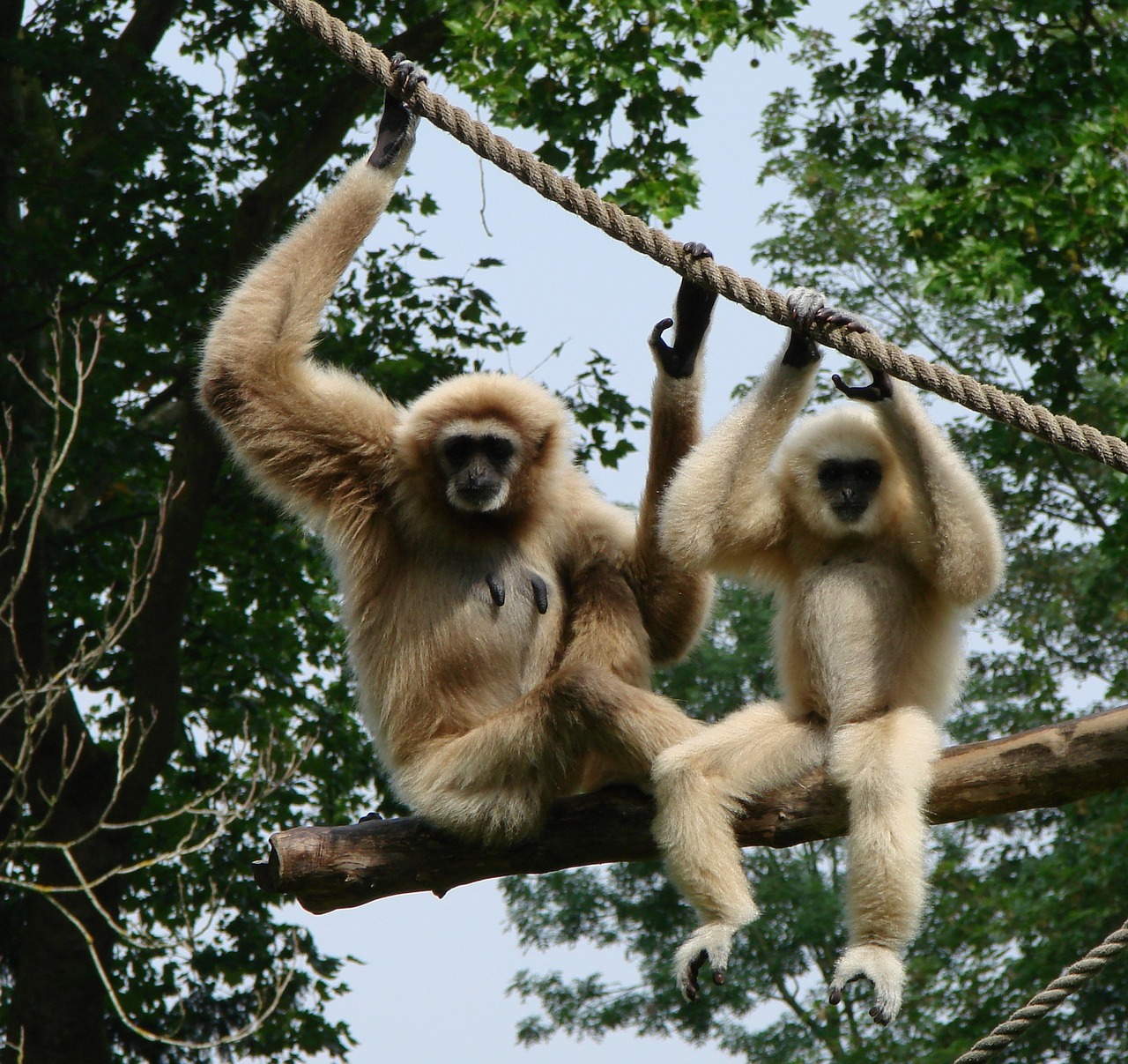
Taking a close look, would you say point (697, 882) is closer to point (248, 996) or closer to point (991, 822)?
point (248, 996)

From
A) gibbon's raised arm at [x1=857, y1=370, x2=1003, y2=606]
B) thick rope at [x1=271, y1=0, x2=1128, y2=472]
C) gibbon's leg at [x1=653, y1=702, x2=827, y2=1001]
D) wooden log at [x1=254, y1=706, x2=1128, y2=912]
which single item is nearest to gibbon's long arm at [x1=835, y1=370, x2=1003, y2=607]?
gibbon's raised arm at [x1=857, y1=370, x2=1003, y2=606]

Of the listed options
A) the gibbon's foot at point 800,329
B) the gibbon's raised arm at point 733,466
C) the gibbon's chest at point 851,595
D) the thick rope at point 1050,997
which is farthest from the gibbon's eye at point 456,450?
the thick rope at point 1050,997

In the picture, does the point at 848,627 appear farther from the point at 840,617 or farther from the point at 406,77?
the point at 406,77

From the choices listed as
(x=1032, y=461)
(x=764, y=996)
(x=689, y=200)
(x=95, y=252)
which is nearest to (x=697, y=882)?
(x=689, y=200)

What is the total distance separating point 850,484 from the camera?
16.2 ft

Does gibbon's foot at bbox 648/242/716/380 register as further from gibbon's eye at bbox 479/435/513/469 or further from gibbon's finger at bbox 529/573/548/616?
gibbon's finger at bbox 529/573/548/616

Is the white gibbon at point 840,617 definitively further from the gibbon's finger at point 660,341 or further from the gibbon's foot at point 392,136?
the gibbon's foot at point 392,136

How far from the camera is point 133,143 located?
1055 cm

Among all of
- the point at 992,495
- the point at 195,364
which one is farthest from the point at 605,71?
the point at 992,495

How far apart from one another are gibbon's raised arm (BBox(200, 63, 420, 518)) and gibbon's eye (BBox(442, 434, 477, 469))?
303 mm

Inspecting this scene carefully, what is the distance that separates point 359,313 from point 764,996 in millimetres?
15253

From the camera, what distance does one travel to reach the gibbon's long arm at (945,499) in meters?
4.64

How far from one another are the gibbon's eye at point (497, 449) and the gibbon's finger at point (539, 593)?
485 millimetres

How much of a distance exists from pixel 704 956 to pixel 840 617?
1377 mm
